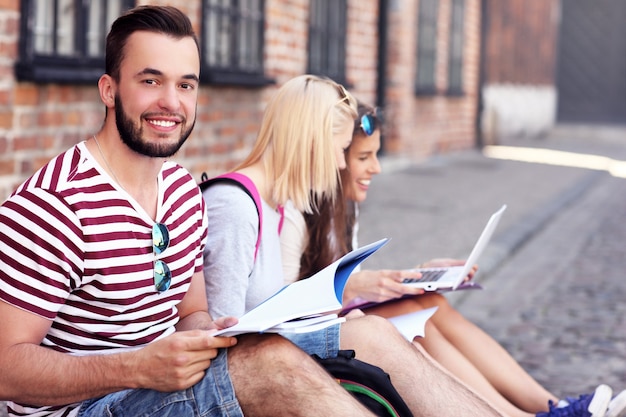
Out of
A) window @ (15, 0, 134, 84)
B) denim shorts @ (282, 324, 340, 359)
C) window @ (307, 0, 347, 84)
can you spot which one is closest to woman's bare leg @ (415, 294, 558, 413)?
denim shorts @ (282, 324, 340, 359)

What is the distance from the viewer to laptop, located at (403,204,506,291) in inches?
137

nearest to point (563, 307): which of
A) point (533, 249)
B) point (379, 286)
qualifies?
point (533, 249)

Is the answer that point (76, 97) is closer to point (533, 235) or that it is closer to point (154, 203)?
point (154, 203)

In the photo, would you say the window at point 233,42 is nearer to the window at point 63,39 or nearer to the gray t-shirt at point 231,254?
the window at point 63,39

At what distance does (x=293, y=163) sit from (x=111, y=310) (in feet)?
3.32

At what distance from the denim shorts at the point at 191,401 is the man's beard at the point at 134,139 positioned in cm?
50

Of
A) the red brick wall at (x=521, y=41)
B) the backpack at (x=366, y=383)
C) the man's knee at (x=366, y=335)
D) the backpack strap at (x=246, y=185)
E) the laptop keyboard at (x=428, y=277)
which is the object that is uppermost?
the red brick wall at (x=521, y=41)

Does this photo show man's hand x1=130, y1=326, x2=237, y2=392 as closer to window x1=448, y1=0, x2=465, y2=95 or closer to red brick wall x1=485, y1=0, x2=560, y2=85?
window x1=448, y1=0, x2=465, y2=95

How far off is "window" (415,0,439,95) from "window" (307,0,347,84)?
8.91 feet

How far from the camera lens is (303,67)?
10.2 meters

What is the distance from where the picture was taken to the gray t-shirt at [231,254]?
3.04 m

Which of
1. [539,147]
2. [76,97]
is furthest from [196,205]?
[539,147]

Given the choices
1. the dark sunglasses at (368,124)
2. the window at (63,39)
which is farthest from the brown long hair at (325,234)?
the window at (63,39)

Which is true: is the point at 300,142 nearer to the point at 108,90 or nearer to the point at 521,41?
the point at 108,90
